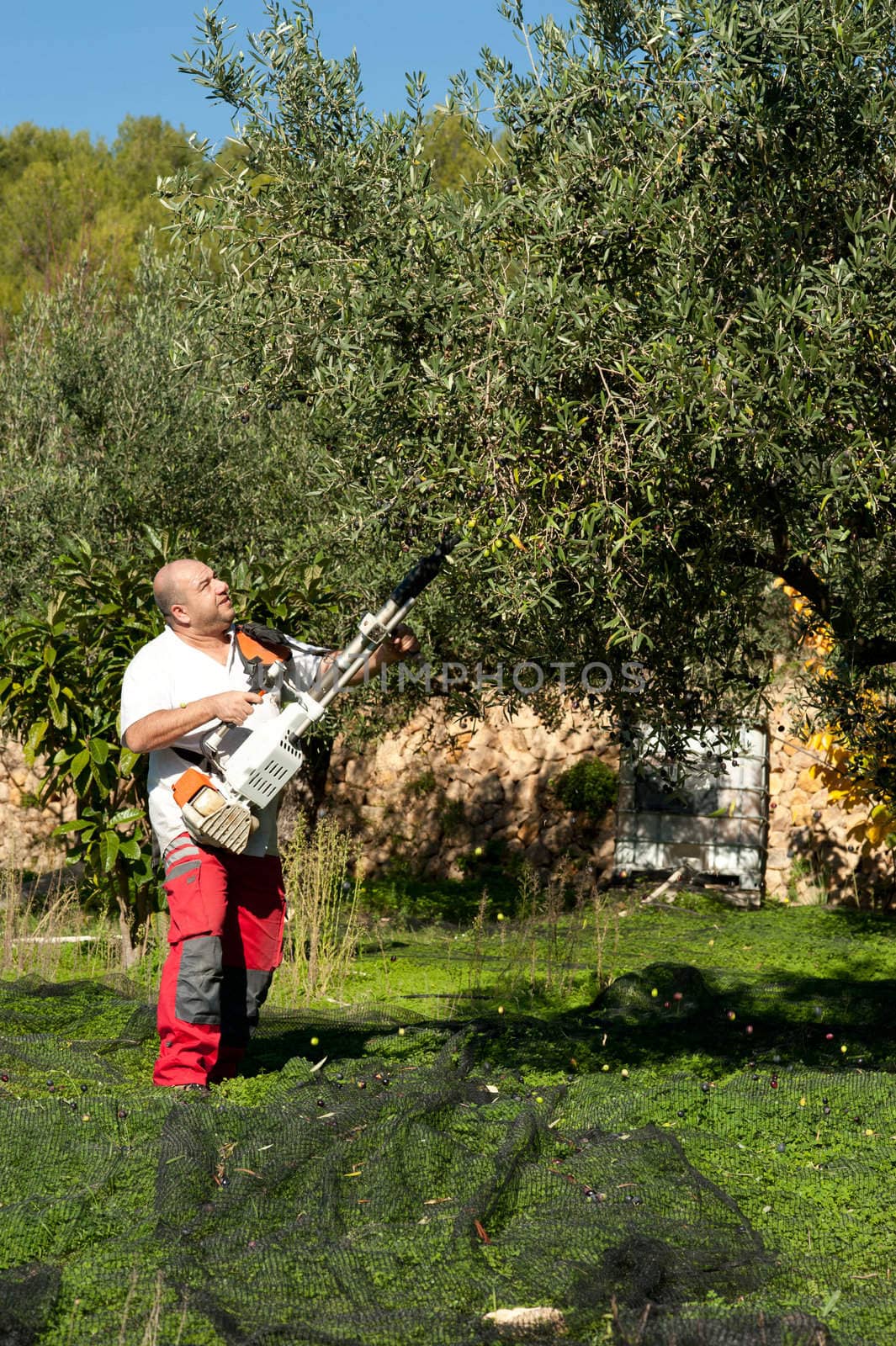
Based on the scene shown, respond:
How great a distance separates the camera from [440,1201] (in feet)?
14.4

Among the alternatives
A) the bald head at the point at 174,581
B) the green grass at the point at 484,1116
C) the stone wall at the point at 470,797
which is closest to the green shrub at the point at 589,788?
the stone wall at the point at 470,797

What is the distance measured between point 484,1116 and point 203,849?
5.01 feet

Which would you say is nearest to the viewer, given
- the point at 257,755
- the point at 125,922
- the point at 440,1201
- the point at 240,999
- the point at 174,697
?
the point at 440,1201

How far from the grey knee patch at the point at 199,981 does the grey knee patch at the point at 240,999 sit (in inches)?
15.1

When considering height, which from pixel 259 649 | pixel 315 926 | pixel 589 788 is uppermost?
pixel 589 788

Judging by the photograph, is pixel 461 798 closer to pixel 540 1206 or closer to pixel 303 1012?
pixel 303 1012

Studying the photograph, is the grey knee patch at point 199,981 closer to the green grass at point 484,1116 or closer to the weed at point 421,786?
the green grass at point 484,1116

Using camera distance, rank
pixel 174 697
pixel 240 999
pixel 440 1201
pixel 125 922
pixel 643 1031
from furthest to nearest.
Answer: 1. pixel 125 922
2. pixel 643 1031
3. pixel 240 999
4. pixel 174 697
5. pixel 440 1201

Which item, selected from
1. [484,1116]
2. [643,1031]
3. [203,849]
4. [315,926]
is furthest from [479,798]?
[484,1116]

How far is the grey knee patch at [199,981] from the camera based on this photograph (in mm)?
5340

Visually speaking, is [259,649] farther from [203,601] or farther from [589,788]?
[589,788]

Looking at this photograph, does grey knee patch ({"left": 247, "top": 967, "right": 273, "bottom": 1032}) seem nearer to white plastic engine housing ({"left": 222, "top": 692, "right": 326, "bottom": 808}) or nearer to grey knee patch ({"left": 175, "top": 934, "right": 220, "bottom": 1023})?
grey knee patch ({"left": 175, "top": 934, "right": 220, "bottom": 1023})

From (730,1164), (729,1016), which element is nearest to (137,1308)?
(730,1164)

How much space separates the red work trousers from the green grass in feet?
0.73
